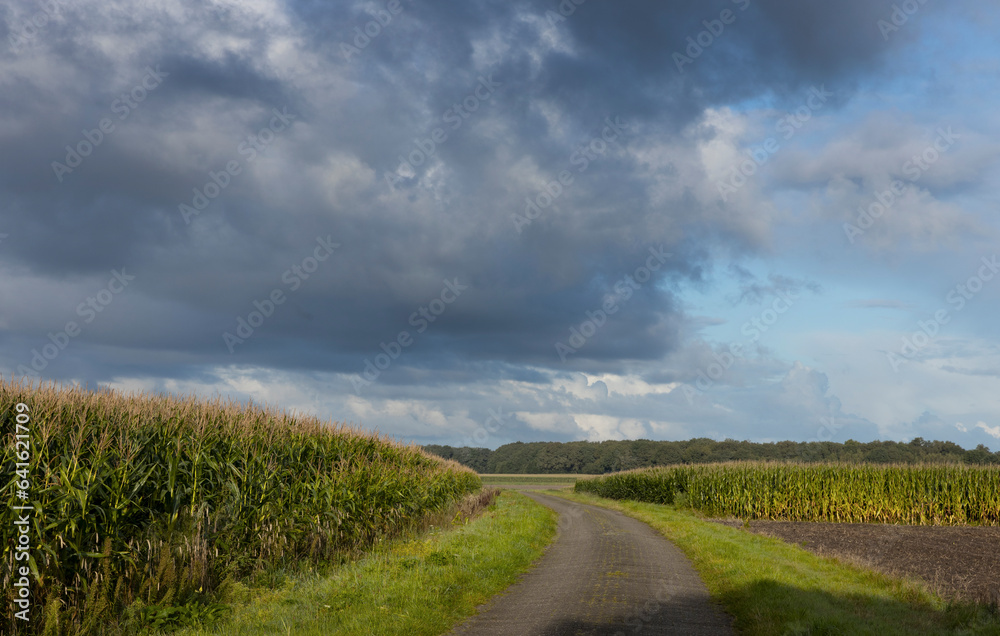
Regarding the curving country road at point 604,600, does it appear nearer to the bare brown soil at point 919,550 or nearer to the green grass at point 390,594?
the green grass at point 390,594

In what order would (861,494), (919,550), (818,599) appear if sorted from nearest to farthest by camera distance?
(818,599)
(919,550)
(861,494)

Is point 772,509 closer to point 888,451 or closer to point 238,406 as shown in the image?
point 238,406

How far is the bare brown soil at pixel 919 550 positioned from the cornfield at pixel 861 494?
2.01m

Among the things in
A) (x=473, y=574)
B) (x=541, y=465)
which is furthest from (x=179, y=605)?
(x=541, y=465)

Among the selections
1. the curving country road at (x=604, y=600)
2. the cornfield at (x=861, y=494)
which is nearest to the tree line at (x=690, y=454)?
the cornfield at (x=861, y=494)

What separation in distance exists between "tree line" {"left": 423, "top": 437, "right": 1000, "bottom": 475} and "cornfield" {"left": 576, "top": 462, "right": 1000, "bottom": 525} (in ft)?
8.15

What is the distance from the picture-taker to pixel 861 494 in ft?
101

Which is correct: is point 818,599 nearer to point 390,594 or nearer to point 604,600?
point 604,600

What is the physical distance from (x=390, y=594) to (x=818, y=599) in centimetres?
701

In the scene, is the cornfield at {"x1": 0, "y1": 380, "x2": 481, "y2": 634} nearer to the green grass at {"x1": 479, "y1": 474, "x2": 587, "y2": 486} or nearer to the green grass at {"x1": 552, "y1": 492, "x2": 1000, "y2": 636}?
the green grass at {"x1": 552, "y1": 492, "x2": 1000, "y2": 636}

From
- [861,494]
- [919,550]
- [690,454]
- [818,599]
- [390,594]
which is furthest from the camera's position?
[690,454]

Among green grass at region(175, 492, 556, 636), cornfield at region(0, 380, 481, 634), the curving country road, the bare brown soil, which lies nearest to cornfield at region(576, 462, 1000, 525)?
the bare brown soil

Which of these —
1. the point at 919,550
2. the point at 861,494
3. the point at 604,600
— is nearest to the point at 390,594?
the point at 604,600

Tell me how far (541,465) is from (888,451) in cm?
10814
